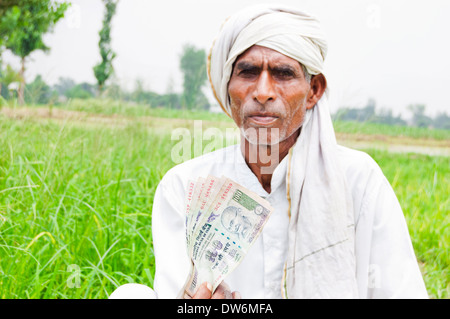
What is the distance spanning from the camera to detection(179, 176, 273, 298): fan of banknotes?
1.69m

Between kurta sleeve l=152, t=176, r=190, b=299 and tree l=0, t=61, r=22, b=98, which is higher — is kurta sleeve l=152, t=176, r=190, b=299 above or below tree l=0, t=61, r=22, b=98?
below

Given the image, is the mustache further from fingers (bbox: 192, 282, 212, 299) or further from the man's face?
fingers (bbox: 192, 282, 212, 299)

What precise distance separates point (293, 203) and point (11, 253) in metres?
2.08

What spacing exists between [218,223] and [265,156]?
429 millimetres

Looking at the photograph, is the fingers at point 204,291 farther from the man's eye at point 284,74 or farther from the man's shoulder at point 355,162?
the man's eye at point 284,74

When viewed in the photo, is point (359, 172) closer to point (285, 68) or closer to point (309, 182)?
point (309, 182)

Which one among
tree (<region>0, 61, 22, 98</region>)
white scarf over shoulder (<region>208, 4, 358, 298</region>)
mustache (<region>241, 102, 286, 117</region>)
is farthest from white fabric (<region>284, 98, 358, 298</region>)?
tree (<region>0, 61, 22, 98</region>)

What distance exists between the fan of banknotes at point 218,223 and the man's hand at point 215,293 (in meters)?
0.04

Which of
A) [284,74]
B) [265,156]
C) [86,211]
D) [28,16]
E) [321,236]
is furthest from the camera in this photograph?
[28,16]

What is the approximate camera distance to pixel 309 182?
6.02 feet

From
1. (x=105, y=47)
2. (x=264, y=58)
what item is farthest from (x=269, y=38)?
(x=105, y=47)

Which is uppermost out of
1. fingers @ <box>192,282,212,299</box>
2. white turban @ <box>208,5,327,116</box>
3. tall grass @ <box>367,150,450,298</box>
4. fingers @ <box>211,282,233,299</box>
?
white turban @ <box>208,5,327,116</box>

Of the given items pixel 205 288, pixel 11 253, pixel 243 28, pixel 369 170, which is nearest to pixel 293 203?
pixel 369 170

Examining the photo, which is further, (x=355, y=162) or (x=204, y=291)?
(x=355, y=162)
